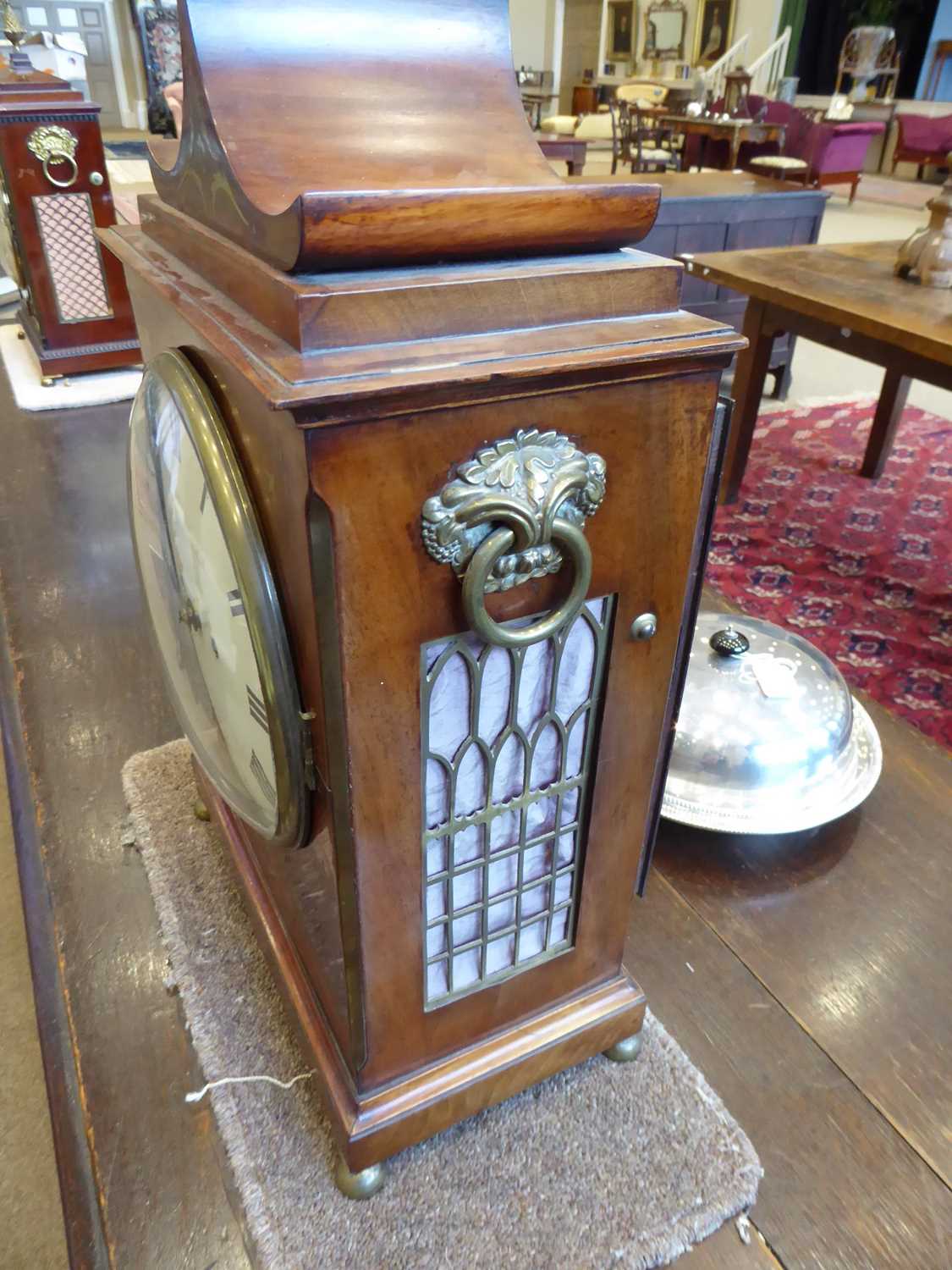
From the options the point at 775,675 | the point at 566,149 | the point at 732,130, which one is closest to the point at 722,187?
the point at 566,149

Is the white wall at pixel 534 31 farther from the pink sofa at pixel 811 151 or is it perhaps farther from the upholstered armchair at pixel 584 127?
the pink sofa at pixel 811 151

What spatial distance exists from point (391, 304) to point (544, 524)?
13 cm

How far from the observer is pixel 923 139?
853cm

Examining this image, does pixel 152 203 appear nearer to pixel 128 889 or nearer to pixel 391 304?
pixel 391 304

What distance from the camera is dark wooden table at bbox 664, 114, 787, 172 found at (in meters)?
6.86

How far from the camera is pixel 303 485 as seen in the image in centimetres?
43

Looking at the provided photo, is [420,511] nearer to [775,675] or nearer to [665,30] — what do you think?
[775,675]

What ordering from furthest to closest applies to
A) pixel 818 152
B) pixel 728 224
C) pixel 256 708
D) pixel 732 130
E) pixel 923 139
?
pixel 923 139 < pixel 818 152 < pixel 732 130 < pixel 728 224 < pixel 256 708

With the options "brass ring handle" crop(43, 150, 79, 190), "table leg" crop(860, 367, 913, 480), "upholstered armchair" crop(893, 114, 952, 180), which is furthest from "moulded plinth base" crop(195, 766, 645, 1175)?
"upholstered armchair" crop(893, 114, 952, 180)

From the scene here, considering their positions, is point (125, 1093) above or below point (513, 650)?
below

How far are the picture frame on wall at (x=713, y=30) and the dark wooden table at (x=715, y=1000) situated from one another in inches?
453

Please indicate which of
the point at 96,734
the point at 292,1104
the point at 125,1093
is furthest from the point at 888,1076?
the point at 96,734

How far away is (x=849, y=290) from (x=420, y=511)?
183cm

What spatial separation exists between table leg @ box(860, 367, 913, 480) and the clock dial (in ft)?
7.05
